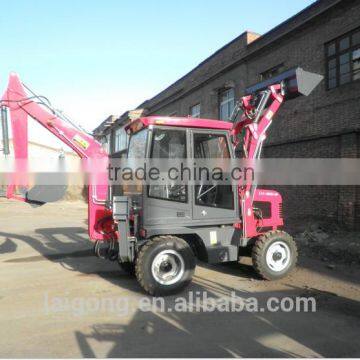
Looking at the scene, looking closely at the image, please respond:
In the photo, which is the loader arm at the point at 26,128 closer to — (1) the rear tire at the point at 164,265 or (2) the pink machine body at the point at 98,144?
(2) the pink machine body at the point at 98,144

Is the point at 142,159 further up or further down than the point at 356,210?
further up

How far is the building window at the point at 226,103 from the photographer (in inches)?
709

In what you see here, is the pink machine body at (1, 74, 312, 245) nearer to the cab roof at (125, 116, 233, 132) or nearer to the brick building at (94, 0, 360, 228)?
the cab roof at (125, 116, 233, 132)

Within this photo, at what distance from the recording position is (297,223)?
1288 cm

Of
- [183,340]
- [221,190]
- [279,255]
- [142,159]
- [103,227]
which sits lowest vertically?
[183,340]

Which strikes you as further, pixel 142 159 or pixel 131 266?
pixel 131 266

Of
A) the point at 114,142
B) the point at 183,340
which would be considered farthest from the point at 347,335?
the point at 114,142

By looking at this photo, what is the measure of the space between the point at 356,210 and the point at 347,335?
6.99 m

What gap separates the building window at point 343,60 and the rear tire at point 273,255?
6405 mm

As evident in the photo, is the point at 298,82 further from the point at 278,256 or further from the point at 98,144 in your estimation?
the point at 98,144

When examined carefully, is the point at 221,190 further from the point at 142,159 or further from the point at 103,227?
the point at 103,227

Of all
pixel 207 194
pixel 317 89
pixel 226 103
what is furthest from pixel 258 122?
pixel 226 103

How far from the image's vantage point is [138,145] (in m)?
7.08

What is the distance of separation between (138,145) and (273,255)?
10.0 feet
